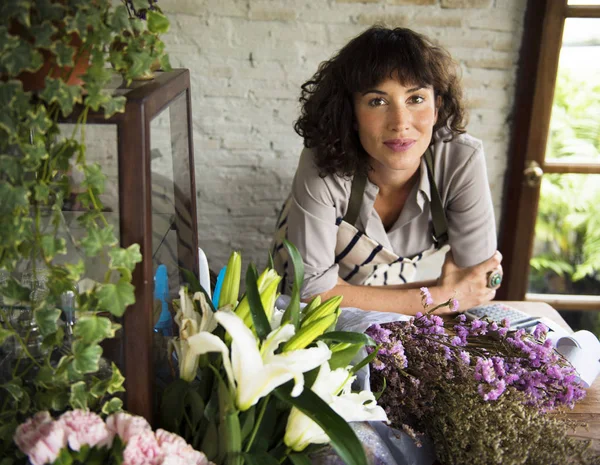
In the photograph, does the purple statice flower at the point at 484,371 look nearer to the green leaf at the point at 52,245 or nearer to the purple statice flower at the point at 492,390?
the purple statice flower at the point at 492,390

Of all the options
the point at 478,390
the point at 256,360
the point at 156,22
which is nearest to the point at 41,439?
the point at 256,360

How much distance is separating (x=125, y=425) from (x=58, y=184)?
294 mm

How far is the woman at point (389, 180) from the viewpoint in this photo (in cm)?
154

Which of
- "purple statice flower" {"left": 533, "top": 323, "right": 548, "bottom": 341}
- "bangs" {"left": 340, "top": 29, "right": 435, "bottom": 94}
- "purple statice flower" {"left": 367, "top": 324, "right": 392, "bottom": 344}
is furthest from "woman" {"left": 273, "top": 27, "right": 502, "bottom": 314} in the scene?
"purple statice flower" {"left": 367, "top": 324, "right": 392, "bottom": 344}

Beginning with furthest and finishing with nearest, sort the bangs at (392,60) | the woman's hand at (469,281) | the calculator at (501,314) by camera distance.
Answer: the woman's hand at (469,281), the bangs at (392,60), the calculator at (501,314)

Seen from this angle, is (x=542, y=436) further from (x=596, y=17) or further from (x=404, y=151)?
(x=596, y=17)

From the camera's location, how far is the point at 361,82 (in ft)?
5.06

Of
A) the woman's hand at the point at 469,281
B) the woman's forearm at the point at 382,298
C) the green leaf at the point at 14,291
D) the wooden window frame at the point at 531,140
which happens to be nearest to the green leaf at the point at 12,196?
the green leaf at the point at 14,291

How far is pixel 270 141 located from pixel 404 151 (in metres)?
0.78

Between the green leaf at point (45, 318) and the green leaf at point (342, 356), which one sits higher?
the green leaf at point (45, 318)

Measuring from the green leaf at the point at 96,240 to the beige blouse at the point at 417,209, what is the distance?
0.89 metres

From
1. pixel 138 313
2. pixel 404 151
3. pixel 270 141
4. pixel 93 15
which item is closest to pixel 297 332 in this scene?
pixel 138 313

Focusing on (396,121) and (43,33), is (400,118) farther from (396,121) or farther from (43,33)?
(43,33)

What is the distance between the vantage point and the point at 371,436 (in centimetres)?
93
